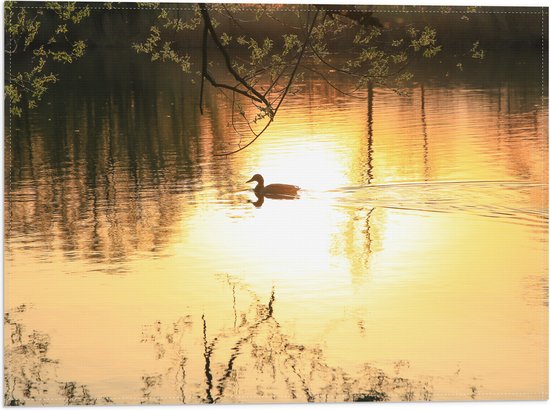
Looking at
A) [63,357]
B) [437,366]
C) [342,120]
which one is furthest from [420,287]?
[63,357]

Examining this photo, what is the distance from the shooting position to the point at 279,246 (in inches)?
378

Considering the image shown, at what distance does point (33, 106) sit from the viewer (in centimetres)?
951

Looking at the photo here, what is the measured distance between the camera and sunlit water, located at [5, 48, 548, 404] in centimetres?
922

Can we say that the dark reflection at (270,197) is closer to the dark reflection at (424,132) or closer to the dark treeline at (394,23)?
the dark reflection at (424,132)

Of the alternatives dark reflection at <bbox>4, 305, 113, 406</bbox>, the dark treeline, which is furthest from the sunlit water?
the dark treeline

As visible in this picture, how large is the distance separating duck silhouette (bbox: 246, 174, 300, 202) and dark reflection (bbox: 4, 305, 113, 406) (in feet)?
5.21

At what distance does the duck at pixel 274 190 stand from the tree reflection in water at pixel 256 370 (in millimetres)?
754

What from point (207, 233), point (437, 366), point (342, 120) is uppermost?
point (342, 120)

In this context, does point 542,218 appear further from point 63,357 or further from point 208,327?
point 63,357

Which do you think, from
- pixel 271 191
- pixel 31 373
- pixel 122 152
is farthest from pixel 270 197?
pixel 31 373

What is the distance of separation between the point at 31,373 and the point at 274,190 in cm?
184

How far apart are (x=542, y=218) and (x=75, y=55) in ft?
9.43

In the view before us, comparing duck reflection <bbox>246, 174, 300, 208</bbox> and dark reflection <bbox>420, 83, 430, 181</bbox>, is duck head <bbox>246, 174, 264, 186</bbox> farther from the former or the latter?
dark reflection <bbox>420, 83, 430, 181</bbox>

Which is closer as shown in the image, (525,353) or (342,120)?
(525,353)
